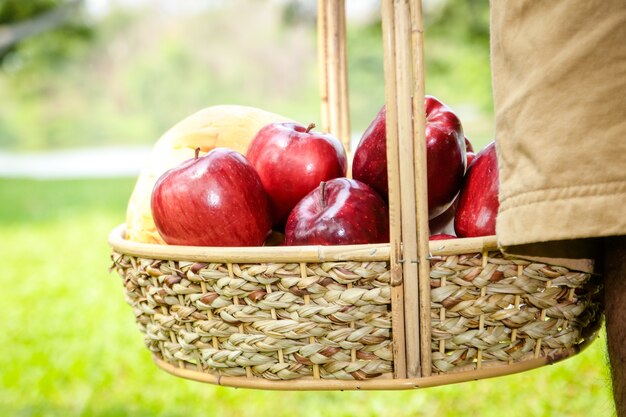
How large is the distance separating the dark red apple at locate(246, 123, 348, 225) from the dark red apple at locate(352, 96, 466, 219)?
0.18 ft

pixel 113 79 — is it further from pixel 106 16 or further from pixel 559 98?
pixel 559 98

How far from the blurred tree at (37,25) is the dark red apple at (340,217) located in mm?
8058

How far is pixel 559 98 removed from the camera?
726 millimetres

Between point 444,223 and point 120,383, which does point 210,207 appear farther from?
point 120,383

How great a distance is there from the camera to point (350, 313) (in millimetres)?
853

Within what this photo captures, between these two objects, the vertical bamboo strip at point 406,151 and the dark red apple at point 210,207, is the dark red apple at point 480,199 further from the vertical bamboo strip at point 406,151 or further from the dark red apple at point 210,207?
the dark red apple at point 210,207

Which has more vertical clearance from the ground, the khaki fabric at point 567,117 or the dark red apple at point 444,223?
the khaki fabric at point 567,117

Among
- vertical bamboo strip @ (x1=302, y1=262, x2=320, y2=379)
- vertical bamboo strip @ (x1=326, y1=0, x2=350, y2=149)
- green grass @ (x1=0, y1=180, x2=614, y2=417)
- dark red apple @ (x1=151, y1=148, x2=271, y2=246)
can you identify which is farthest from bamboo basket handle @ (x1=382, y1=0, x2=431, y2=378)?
green grass @ (x1=0, y1=180, x2=614, y2=417)

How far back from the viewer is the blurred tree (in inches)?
333

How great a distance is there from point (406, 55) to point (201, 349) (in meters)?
0.44

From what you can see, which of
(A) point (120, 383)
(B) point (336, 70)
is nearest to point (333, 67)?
(B) point (336, 70)

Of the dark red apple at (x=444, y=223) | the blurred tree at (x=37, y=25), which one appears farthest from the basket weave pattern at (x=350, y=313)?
the blurred tree at (x=37, y=25)

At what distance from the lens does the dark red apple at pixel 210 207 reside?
1.00 m

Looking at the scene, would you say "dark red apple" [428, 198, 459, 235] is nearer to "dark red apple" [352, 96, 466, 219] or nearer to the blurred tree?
"dark red apple" [352, 96, 466, 219]
